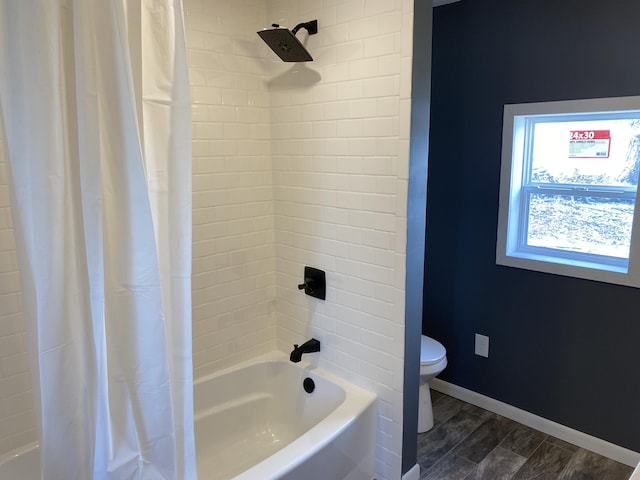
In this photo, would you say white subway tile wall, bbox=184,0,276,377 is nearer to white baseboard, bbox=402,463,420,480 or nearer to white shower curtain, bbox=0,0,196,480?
white shower curtain, bbox=0,0,196,480

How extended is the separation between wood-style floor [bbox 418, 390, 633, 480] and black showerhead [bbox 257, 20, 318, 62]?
6.54 feet

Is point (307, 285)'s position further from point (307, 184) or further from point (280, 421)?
point (280, 421)

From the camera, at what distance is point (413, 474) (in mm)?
2037

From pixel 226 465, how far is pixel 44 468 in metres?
1.01

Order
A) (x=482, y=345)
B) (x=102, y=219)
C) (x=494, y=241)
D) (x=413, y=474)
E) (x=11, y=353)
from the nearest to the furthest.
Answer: (x=102, y=219), (x=11, y=353), (x=413, y=474), (x=494, y=241), (x=482, y=345)

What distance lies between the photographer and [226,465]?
2.01 metres

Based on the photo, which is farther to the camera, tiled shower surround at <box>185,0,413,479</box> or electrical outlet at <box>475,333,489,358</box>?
electrical outlet at <box>475,333,489,358</box>

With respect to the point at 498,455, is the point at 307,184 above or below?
above

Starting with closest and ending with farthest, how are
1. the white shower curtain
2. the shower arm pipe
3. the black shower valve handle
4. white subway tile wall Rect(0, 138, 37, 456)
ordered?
the white shower curtain, white subway tile wall Rect(0, 138, 37, 456), the shower arm pipe, the black shower valve handle

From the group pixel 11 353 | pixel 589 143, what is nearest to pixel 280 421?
pixel 11 353

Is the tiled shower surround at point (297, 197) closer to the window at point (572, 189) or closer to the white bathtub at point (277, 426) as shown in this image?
the white bathtub at point (277, 426)

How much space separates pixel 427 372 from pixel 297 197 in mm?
1135

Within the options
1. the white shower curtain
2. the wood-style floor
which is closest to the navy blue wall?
the wood-style floor

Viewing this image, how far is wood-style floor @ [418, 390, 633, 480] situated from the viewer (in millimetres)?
2123
